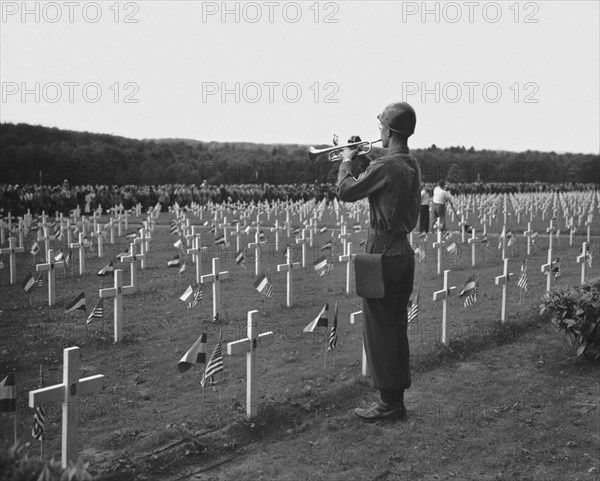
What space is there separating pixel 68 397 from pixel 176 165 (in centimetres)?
8619

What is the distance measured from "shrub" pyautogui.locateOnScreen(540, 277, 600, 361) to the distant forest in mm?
46428

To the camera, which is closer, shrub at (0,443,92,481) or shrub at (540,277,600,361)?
shrub at (0,443,92,481)

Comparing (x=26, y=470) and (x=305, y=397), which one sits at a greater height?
(x=26, y=470)

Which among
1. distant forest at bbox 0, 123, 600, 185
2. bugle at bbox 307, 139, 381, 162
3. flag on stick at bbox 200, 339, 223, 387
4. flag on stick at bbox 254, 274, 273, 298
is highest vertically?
distant forest at bbox 0, 123, 600, 185

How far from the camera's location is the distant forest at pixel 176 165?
71.9m

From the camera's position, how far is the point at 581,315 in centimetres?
839

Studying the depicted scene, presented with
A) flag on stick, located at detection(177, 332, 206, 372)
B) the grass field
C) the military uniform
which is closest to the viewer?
the grass field

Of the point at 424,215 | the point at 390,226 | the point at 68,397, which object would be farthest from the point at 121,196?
the point at 68,397

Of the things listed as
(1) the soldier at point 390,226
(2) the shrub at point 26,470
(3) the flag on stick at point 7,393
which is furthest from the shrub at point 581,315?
(2) the shrub at point 26,470

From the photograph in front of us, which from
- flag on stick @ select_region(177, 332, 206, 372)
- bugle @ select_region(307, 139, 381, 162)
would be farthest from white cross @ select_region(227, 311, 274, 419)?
bugle @ select_region(307, 139, 381, 162)

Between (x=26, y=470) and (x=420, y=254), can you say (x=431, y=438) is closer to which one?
(x=26, y=470)

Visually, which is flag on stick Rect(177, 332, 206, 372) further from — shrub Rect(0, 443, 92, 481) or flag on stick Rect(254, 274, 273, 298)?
flag on stick Rect(254, 274, 273, 298)

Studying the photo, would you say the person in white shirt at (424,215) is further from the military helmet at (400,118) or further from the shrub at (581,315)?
the military helmet at (400,118)

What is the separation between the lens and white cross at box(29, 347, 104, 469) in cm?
482
